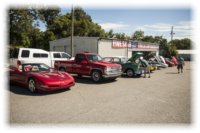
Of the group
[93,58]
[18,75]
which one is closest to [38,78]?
[18,75]

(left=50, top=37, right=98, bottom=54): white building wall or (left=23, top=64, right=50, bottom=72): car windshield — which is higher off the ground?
(left=50, top=37, right=98, bottom=54): white building wall

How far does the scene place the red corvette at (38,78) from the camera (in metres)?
7.79

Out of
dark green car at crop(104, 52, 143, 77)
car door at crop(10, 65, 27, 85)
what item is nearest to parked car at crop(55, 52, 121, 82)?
dark green car at crop(104, 52, 143, 77)

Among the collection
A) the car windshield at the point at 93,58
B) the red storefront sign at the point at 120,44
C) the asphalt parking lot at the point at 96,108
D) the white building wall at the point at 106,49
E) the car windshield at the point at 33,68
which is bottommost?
the asphalt parking lot at the point at 96,108

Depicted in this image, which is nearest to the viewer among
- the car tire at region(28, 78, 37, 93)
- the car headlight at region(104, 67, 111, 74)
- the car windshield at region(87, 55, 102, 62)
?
the car tire at region(28, 78, 37, 93)

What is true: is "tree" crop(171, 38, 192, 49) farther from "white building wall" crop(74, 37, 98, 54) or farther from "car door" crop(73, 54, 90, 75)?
"car door" crop(73, 54, 90, 75)

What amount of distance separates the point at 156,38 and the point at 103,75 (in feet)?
226

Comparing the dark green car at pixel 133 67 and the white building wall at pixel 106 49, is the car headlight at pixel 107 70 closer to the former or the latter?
the dark green car at pixel 133 67

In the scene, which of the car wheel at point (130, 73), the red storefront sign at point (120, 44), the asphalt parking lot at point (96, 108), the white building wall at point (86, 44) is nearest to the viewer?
the asphalt parking lot at point (96, 108)

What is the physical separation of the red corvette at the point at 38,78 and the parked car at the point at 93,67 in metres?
2.68

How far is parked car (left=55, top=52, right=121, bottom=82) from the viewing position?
10921 millimetres

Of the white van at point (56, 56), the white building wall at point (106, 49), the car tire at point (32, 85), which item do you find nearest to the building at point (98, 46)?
the white building wall at point (106, 49)

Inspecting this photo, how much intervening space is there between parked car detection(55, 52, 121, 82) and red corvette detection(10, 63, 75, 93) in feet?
8.81

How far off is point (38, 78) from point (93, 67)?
4074 millimetres
